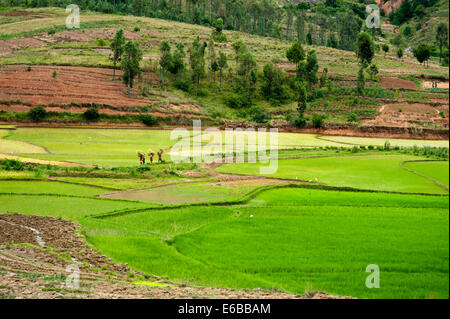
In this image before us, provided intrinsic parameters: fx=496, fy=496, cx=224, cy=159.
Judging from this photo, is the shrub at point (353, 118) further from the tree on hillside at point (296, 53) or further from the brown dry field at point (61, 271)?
the brown dry field at point (61, 271)

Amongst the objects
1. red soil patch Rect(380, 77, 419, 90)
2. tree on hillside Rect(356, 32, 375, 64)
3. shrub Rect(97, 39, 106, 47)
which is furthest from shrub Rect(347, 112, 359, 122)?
shrub Rect(97, 39, 106, 47)

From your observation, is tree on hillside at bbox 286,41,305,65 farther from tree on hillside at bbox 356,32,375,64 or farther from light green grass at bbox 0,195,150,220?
light green grass at bbox 0,195,150,220

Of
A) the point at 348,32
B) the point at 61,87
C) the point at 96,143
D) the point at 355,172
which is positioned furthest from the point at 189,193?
the point at 348,32

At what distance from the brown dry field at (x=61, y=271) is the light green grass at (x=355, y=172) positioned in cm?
1683

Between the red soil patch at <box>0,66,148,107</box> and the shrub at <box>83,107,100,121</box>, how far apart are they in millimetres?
3076

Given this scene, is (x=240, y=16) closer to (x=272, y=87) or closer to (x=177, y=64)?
(x=272, y=87)

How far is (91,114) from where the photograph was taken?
2381 inches

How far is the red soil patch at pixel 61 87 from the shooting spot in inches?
2405

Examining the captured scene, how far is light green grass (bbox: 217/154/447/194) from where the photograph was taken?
92.1 ft

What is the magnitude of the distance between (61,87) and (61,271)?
5642cm

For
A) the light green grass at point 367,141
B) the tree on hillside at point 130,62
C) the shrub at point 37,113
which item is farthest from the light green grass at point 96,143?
the light green grass at point 367,141

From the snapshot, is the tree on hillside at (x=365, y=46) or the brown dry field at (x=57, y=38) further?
the brown dry field at (x=57, y=38)
